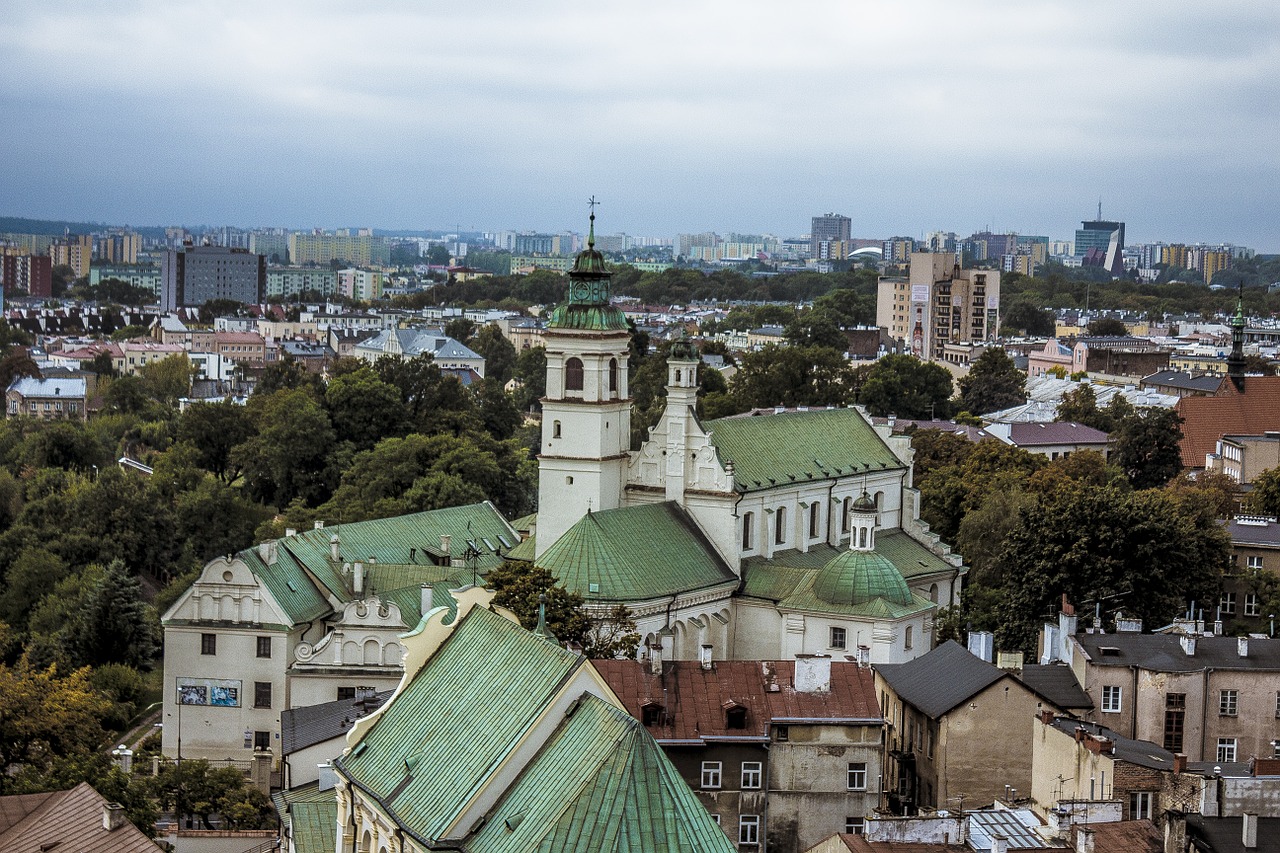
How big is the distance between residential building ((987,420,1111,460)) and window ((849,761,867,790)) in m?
64.5

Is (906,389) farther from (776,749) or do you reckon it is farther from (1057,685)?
(776,749)

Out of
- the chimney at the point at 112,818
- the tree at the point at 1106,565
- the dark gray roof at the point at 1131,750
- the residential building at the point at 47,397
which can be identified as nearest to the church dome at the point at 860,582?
the tree at the point at 1106,565

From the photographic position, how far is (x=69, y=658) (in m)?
73.5

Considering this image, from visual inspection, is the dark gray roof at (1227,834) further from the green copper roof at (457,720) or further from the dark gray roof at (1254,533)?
the dark gray roof at (1254,533)

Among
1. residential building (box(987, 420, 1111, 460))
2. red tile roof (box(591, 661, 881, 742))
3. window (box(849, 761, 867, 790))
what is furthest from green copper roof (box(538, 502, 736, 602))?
residential building (box(987, 420, 1111, 460))

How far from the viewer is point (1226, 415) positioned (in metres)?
106

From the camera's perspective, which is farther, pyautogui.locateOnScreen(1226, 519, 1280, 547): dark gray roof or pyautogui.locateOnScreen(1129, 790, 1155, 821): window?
pyautogui.locateOnScreen(1226, 519, 1280, 547): dark gray roof

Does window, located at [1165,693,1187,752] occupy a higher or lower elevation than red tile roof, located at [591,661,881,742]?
lower

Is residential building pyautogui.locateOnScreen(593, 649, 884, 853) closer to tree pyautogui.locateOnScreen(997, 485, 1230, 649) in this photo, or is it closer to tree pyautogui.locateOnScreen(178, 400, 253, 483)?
tree pyautogui.locateOnScreen(997, 485, 1230, 649)

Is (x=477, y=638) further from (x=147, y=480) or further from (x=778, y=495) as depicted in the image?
(x=147, y=480)

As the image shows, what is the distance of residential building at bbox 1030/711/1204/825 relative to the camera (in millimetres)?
38594

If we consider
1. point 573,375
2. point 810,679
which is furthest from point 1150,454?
point 810,679

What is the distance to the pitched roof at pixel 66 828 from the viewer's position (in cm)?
4109

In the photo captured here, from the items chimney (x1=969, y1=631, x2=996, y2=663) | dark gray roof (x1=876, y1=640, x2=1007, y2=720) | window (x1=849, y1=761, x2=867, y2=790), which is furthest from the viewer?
chimney (x1=969, y1=631, x2=996, y2=663)
